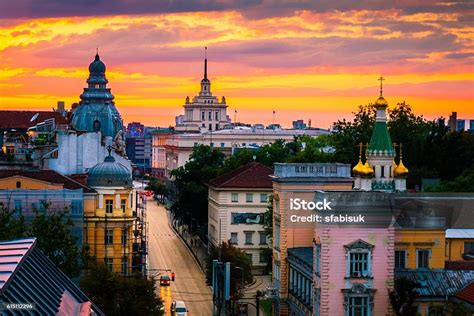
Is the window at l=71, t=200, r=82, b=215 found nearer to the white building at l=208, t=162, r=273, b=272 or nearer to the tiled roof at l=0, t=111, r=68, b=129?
the white building at l=208, t=162, r=273, b=272

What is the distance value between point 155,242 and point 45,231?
51.3 m

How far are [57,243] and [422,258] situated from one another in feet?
61.3

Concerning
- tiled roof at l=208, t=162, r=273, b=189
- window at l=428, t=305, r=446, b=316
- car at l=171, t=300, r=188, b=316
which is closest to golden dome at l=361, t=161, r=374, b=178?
tiled roof at l=208, t=162, r=273, b=189

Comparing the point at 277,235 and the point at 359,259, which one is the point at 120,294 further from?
the point at 277,235

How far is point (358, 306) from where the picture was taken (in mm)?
55188

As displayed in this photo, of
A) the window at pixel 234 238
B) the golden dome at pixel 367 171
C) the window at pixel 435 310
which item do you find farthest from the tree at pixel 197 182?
the window at pixel 435 310

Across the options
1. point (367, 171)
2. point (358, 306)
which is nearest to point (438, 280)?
point (358, 306)

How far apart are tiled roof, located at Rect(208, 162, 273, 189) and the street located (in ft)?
23.1

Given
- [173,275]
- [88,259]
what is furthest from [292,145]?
[88,259]

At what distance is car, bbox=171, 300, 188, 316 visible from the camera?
2779 inches

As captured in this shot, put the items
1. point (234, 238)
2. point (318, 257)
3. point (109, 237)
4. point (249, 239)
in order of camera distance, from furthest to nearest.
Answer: point (234, 238), point (249, 239), point (109, 237), point (318, 257)

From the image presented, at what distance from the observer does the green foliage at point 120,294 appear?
55625 millimetres

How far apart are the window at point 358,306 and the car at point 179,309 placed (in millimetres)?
17247

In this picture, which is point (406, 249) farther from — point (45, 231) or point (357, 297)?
point (45, 231)
